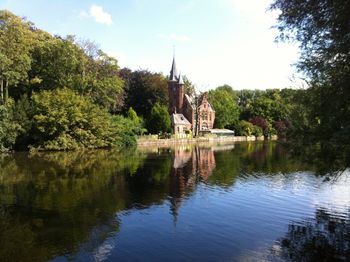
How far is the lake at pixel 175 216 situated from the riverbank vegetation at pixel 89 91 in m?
2.65

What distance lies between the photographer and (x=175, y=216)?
18297mm

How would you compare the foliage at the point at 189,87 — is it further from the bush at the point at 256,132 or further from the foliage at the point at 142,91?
the bush at the point at 256,132

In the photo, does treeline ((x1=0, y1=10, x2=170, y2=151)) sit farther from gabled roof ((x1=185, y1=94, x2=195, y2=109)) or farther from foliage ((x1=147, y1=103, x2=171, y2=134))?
gabled roof ((x1=185, y1=94, x2=195, y2=109))

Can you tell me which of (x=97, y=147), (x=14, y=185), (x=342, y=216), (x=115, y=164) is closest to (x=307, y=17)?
(x=342, y=216)

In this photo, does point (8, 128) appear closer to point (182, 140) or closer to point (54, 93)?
point (54, 93)

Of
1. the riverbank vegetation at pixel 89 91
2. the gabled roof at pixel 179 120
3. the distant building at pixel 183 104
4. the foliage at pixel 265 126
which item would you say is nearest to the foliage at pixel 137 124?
the riverbank vegetation at pixel 89 91

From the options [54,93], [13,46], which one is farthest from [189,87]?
[13,46]

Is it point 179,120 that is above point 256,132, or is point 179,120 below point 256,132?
above

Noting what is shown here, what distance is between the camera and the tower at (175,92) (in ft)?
326

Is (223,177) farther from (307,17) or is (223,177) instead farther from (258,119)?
(258,119)

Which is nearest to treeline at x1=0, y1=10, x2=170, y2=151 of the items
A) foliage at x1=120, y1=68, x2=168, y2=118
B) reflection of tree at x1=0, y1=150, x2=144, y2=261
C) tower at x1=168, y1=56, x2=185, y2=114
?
foliage at x1=120, y1=68, x2=168, y2=118

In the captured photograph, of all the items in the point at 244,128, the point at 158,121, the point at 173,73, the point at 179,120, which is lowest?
the point at 244,128

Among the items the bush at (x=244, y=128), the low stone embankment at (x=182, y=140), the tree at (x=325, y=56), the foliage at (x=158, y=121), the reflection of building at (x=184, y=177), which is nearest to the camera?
the tree at (x=325, y=56)

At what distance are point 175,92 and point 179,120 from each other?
9.39 meters
